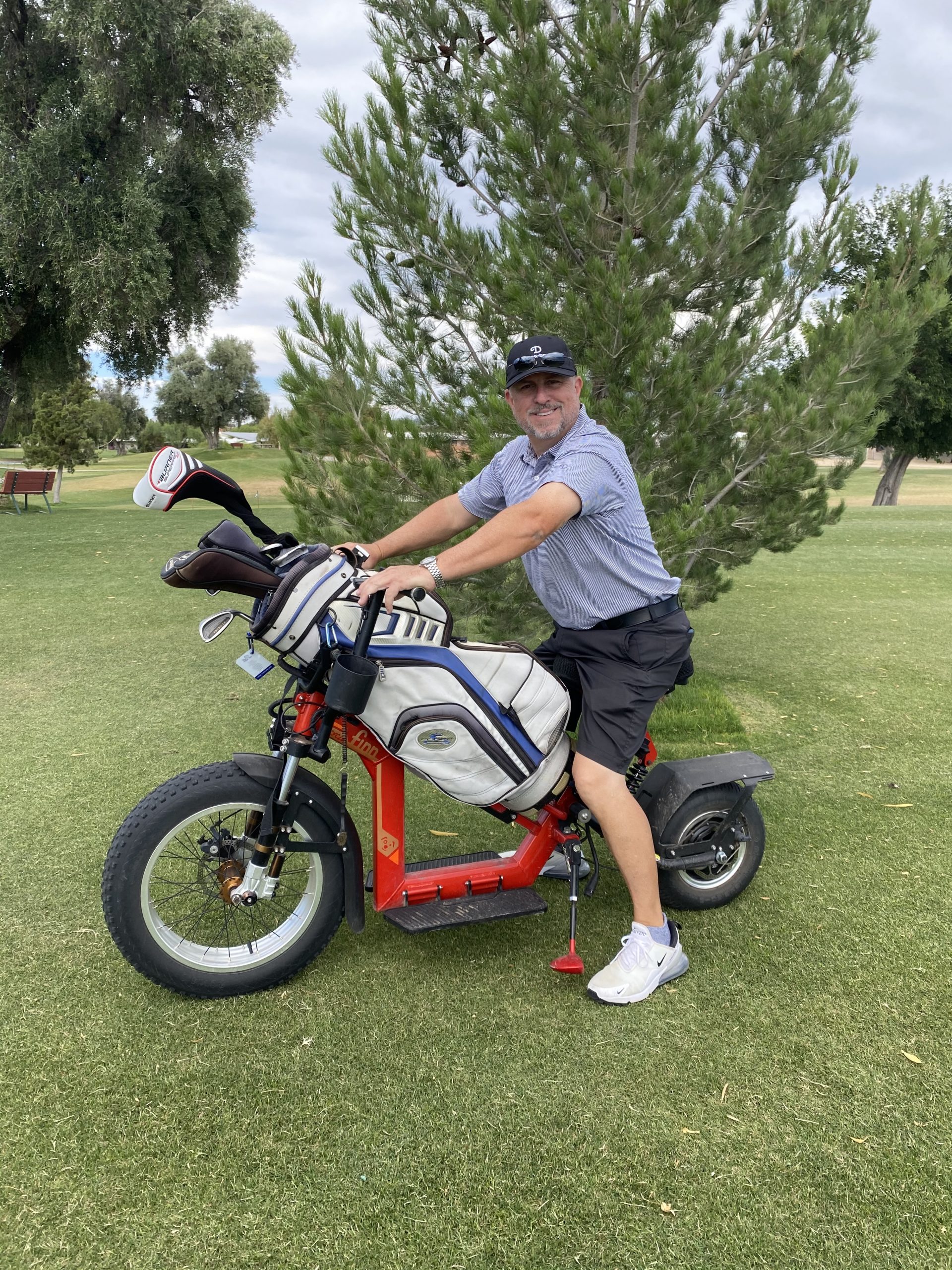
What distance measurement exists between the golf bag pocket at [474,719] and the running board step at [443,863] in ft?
0.94

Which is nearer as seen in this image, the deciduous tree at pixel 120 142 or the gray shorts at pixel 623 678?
the gray shorts at pixel 623 678

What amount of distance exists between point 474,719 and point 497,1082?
0.97m

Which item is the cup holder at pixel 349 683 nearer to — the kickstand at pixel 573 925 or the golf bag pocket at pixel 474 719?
the golf bag pocket at pixel 474 719

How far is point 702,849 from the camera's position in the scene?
3.09 m

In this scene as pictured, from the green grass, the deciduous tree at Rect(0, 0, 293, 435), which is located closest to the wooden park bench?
the deciduous tree at Rect(0, 0, 293, 435)

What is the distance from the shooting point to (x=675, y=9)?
4.16 meters

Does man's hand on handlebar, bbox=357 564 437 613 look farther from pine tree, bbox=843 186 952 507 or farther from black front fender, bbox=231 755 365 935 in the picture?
pine tree, bbox=843 186 952 507

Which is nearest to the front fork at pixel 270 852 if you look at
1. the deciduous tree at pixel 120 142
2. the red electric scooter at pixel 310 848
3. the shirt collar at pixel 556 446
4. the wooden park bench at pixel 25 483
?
the red electric scooter at pixel 310 848

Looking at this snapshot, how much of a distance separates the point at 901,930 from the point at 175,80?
16.8 meters

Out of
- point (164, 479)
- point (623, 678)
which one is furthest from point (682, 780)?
point (164, 479)

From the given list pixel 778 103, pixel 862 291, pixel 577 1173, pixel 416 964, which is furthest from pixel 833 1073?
pixel 778 103

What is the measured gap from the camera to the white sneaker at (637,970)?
103 inches

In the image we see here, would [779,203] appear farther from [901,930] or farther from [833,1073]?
[833,1073]

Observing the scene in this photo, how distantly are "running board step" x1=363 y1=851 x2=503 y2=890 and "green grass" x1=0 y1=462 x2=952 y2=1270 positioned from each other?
26cm
